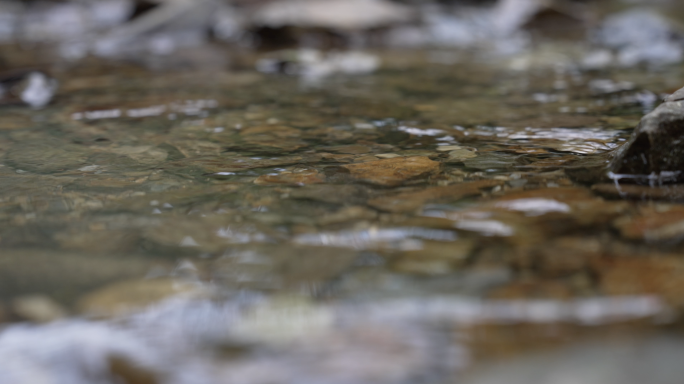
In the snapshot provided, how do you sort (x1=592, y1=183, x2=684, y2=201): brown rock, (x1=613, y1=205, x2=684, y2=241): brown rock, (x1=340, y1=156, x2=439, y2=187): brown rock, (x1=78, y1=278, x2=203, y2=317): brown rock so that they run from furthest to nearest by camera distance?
(x1=340, y1=156, x2=439, y2=187): brown rock → (x1=592, y1=183, x2=684, y2=201): brown rock → (x1=613, y1=205, x2=684, y2=241): brown rock → (x1=78, y1=278, x2=203, y2=317): brown rock

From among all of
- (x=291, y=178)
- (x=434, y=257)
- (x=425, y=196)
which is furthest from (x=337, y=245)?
(x=291, y=178)

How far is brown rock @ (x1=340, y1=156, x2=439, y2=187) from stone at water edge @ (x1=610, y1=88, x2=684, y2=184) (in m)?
0.46

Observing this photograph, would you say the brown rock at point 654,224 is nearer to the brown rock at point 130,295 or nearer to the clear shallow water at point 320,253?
the clear shallow water at point 320,253

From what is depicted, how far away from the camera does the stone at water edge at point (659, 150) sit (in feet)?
4.11

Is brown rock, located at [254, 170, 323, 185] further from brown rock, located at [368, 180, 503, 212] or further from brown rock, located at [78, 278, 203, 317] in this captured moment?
brown rock, located at [78, 278, 203, 317]

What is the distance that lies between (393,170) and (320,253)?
0.49 m

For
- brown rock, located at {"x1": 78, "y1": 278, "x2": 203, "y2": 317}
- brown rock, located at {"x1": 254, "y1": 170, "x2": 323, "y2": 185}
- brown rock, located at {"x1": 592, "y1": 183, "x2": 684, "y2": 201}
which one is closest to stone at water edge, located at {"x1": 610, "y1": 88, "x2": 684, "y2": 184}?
brown rock, located at {"x1": 592, "y1": 183, "x2": 684, "y2": 201}

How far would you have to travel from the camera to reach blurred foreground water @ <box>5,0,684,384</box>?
0.74 metres

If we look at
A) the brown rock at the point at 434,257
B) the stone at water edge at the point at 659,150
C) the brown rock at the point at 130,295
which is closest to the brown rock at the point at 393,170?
the brown rock at the point at 434,257

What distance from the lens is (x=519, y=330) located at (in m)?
0.76

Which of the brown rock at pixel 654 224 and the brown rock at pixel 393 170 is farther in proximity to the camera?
the brown rock at pixel 393 170

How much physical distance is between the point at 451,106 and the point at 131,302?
1.71 metres

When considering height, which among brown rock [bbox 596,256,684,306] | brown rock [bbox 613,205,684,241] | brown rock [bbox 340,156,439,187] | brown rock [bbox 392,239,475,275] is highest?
brown rock [bbox 340,156,439,187]

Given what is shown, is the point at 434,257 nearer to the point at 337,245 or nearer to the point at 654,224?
the point at 337,245
